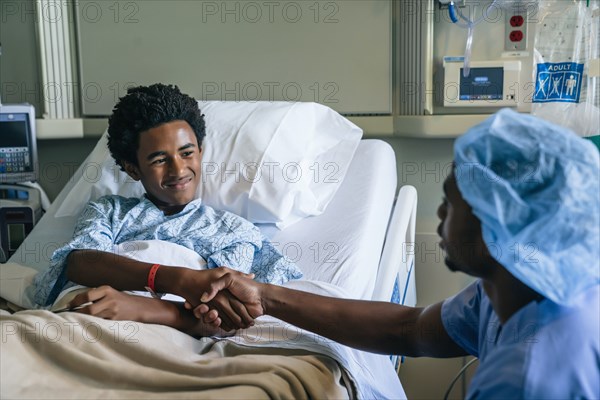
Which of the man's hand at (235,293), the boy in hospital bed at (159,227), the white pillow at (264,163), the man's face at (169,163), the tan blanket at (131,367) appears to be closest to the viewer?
the tan blanket at (131,367)

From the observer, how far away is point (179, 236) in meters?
1.77

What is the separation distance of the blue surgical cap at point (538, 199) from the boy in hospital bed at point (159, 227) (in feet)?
2.32

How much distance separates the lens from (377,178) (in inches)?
85.6

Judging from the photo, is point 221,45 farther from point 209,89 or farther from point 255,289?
point 255,289

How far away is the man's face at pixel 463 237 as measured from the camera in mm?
985

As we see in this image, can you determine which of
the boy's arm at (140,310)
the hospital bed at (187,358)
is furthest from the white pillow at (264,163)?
the boy's arm at (140,310)

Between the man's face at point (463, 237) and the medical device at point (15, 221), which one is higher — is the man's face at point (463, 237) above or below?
above

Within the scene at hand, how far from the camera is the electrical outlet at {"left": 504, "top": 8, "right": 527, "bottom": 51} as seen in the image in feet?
7.53

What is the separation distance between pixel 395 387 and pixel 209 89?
146 cm

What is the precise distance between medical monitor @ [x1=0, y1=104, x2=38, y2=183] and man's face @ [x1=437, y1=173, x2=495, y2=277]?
180cm

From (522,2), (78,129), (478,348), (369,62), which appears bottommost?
(478,348)

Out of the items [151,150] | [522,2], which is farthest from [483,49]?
[151,150]

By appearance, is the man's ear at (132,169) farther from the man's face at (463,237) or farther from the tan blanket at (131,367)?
the man's face at (463,237)

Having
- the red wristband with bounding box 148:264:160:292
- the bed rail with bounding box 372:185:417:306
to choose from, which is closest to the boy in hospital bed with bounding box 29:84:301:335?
the red wristband with bounding box 148:264:160:292
